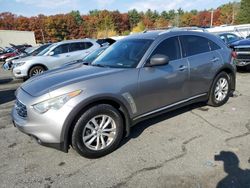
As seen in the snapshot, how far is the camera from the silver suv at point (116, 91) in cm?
347

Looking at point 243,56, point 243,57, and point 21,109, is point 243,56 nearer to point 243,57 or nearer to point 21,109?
point 243,57

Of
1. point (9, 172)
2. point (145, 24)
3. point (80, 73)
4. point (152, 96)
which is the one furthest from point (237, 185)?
point (145, 24)

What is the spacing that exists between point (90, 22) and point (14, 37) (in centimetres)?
5331

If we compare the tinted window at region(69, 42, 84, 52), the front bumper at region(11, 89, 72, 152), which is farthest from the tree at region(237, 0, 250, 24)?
the front bumper at region(11, 89, 72, 152)

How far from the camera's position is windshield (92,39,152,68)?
14.1ft

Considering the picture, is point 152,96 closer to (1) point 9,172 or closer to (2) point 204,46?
(2) point 204,46

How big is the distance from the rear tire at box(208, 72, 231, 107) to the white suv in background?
738cm

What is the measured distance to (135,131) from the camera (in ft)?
15.4

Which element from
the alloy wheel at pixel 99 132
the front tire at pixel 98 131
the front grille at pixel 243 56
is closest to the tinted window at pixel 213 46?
the front tire at pixel 98 131

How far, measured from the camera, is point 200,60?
506 cm

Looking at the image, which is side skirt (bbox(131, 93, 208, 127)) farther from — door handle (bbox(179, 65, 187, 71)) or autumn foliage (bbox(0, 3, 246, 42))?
autumn foliage (bbox(0, 3, 246, 42))

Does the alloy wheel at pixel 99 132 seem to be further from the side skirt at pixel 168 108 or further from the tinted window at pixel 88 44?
the tinted window at pixel 88 44

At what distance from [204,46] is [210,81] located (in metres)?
0.72

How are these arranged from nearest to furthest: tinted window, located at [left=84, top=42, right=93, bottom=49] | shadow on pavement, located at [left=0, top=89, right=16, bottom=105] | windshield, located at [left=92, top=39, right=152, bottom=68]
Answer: windshield, located at [left=92, top=39, right=152, bottom=68]
shadow on pavement, located at [left=0, top=89, right=16, bottom=105]
tinted window, located at [left=84, top=42, right=93, bottom=49]
